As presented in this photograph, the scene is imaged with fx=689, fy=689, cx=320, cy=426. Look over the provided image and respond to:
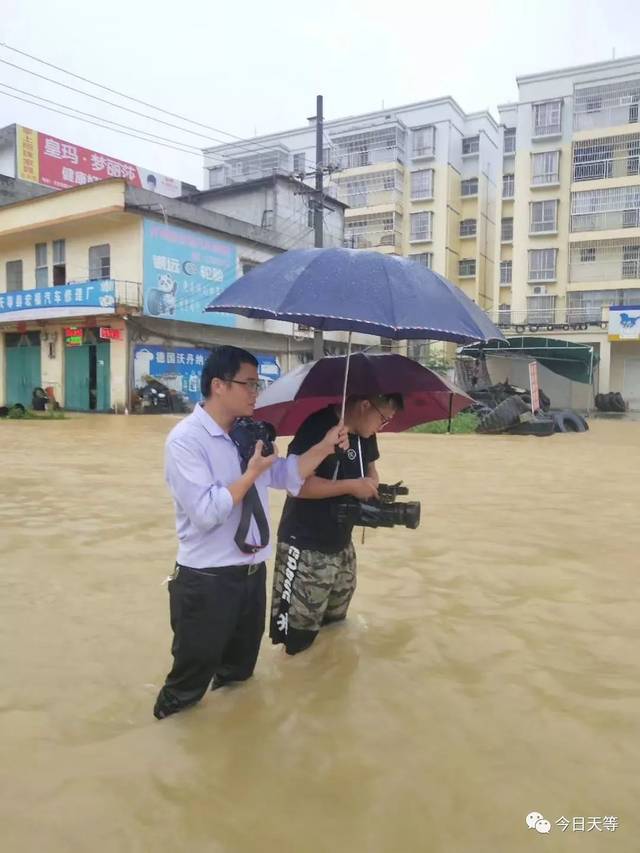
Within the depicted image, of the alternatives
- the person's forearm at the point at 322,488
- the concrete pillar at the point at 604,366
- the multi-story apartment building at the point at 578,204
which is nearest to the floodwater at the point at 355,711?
the person's forearm at the point at 322,488

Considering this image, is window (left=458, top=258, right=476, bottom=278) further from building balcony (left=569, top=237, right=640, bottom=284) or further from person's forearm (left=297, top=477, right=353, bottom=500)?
person's forearm (left=297, top=477, right=353, bottom=500)

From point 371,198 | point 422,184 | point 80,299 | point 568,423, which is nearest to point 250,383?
point 568,423

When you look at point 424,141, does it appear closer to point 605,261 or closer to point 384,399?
point 605,261

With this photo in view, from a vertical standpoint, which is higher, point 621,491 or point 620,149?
point 620,149

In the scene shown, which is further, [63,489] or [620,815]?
[63,489]

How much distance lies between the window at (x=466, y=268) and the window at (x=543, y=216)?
6739 millimetres

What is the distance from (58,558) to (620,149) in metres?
37.2

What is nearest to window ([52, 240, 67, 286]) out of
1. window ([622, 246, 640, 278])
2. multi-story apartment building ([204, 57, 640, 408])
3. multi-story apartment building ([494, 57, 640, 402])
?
multi-story apartment building ([204, 57, 640, 408])

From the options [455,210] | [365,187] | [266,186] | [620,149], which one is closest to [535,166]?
[620,149]

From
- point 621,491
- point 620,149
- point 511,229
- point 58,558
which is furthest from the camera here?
point 511,229

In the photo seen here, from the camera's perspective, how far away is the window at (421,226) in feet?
135

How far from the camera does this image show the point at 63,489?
8.13m

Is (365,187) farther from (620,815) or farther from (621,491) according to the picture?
(620,815)

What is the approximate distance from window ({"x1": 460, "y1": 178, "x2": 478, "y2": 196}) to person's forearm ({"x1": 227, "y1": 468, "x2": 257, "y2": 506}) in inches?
1751
